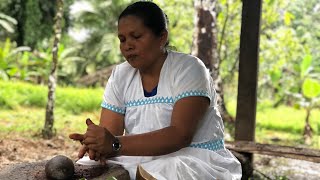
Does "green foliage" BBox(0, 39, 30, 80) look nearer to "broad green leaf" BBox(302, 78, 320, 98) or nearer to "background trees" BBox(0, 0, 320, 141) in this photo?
"background trees" BBox(0, 0, 320, 141)

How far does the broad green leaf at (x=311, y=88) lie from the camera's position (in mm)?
9578

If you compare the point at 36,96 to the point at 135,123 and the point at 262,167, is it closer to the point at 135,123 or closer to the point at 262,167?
the point at 262,167

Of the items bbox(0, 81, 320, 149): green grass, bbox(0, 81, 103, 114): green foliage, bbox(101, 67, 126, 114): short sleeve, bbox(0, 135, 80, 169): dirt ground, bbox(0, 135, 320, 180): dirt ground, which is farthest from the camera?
bbox(0, 81, 103, 114): green foliage

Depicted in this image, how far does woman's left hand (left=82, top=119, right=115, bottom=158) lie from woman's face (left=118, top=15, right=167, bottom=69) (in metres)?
0.46

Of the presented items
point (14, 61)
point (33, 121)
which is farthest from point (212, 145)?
point (14, 61)

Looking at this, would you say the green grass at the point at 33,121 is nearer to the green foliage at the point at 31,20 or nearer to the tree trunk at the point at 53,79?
the tree trunk at the point at 53,79

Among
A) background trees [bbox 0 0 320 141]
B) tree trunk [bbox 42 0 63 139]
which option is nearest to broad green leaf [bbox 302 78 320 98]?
background trees [bbox 0 0 320 141]

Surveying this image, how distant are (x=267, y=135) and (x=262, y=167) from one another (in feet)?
12.6

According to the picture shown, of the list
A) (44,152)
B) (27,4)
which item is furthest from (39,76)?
(44,152)

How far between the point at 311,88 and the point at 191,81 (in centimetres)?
797

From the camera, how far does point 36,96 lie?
40.5 ft

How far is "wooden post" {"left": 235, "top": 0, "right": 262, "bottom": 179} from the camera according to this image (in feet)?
16.1

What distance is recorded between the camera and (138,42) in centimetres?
237

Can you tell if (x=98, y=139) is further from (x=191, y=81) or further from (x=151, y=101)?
(x=191, y=81)
